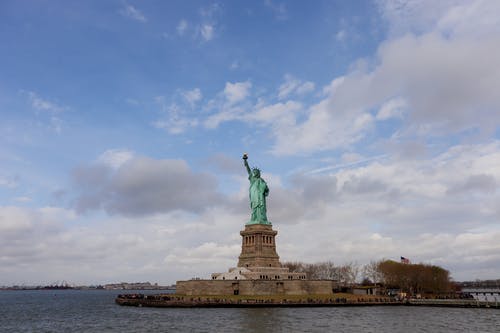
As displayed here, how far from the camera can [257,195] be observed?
83625 mm

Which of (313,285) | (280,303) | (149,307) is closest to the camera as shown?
(280,303)

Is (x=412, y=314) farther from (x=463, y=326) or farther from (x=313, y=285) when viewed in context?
(x=313, y=285)

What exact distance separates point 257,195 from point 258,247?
9654 mm

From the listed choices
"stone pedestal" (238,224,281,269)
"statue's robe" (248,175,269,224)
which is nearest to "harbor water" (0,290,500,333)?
"stone pedestal" (238,224,281,269)

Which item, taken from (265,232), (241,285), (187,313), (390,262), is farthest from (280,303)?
(390,262)

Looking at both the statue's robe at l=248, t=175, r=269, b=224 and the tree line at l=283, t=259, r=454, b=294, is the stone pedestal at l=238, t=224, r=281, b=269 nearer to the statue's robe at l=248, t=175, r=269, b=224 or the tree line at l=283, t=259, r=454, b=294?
the statue's robe at l=248, t=175, r=269, b=224

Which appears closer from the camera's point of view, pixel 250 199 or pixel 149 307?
pixel 149 307

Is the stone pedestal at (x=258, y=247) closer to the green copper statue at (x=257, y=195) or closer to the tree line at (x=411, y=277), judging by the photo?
the green copper statue at (x=257, y=195)

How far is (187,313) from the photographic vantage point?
5631 cm

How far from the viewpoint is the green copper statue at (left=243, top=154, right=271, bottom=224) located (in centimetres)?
8256

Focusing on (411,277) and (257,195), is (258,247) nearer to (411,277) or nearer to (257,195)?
(257,195)

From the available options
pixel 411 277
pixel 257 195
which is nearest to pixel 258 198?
pixel 257 195

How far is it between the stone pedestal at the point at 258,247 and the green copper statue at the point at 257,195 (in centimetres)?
169

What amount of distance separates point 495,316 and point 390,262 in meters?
54.0
